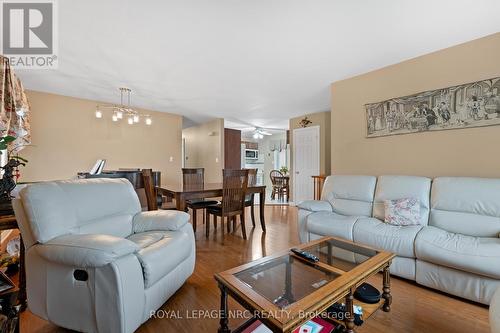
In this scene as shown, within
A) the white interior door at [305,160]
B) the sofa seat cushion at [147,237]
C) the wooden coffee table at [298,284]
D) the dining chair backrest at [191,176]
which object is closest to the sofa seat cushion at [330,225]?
the wooden coffee table at [298,284]

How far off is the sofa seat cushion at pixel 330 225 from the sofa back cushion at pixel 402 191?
39 centimetres

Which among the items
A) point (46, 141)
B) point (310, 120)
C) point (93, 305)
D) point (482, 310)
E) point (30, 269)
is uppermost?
point (310, 120)

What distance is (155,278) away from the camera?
1380 millimetres

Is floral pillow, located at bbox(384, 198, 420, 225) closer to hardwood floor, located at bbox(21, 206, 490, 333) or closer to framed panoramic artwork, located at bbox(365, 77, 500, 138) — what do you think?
hardwood floor, located at bbox(21, 206, 490, 333)

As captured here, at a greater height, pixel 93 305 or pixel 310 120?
pixel 310 120

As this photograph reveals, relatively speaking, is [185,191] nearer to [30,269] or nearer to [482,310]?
[30,269]

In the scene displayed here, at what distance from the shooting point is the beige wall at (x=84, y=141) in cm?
379

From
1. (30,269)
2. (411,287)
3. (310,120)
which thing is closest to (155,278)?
(30,269)

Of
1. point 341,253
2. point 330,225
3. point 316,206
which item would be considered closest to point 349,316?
point 341,253

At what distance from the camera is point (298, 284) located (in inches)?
48.4

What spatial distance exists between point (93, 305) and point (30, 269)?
0.52m

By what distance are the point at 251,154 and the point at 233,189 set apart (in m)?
5.81

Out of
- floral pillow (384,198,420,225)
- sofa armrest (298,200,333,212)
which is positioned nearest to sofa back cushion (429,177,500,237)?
floral pillow (384,198,420,225)

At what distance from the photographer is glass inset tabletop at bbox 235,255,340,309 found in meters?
1.10
